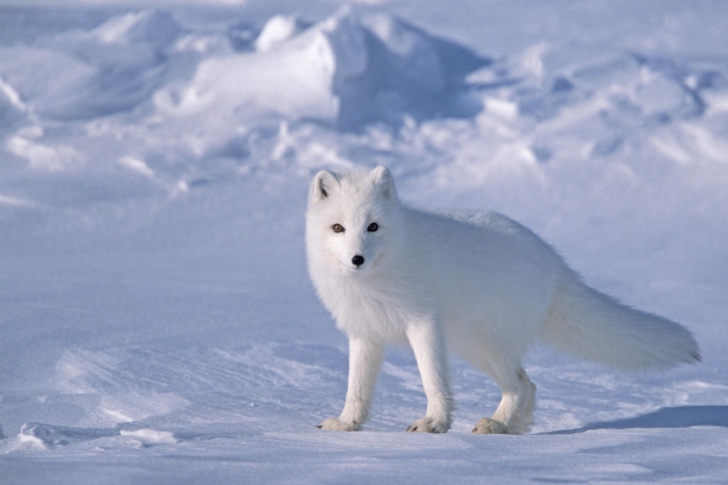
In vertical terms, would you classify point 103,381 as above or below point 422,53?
below

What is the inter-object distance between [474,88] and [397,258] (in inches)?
Result: 198

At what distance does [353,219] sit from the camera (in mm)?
2381

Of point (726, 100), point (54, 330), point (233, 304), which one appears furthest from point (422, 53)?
point (54, 330)

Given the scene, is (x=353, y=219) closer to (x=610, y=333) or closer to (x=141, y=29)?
(x=610, y=333)

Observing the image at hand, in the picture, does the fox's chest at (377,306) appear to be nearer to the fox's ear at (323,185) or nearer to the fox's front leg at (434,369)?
the fox's front leg at (434,369)

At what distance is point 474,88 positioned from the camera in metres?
7.20

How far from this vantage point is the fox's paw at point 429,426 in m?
2.36

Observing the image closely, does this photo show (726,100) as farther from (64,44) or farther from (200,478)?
(200,478)

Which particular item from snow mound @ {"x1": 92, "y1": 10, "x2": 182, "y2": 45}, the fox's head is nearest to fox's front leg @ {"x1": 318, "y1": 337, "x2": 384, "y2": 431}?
the fox's head

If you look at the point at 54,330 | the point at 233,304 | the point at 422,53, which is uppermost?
the point at 422,53

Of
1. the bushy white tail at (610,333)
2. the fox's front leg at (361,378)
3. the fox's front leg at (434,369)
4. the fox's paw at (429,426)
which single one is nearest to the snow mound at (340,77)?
the bushy white tail at (610,333)

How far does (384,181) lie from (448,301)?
444 millimetres

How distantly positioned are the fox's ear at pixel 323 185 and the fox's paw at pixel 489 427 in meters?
0.90

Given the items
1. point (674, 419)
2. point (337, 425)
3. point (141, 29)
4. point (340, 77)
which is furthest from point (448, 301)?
point (141, 29)
